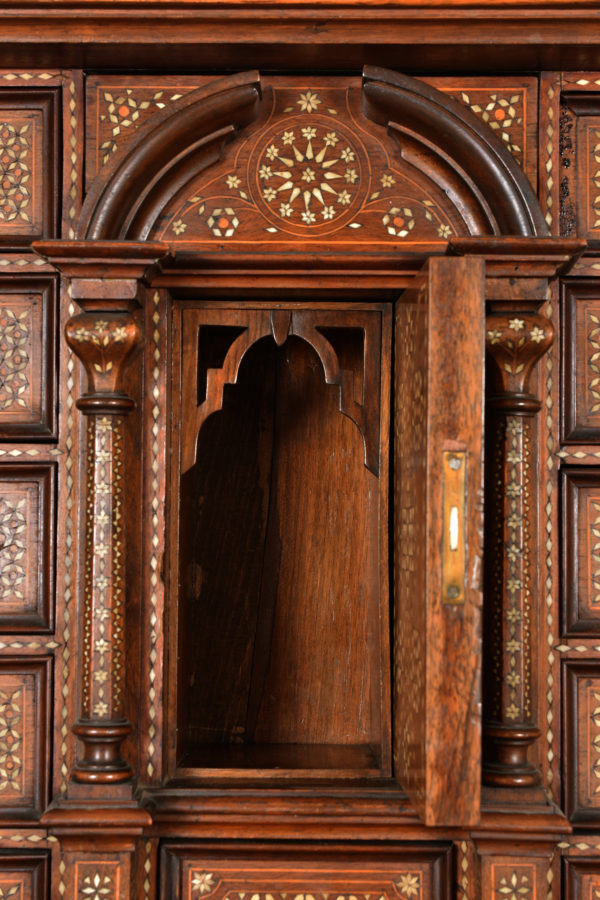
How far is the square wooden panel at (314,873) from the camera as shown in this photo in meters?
2.02

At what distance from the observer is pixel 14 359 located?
2.11 meters

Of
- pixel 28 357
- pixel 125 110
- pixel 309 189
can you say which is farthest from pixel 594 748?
pixel 125 110

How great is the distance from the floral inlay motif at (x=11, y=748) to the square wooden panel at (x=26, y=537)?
0.66ft

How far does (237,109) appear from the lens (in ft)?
6.72

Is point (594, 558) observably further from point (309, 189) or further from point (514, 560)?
point (309, 189)

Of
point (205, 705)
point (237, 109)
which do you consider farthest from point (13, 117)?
point (205, 705)

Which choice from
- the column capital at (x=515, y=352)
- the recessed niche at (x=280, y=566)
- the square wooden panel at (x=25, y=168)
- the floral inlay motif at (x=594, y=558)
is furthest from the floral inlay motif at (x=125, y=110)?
the floral inlay motif at (x=594, y=558)

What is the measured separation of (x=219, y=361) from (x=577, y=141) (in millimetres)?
948

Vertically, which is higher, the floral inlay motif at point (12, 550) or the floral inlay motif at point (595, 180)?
the floral inlay motif at point (595, 180)

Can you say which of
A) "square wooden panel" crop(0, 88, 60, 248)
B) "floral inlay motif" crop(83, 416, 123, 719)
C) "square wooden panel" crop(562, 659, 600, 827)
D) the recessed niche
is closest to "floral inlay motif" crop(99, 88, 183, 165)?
"square wooden panel" crop(0, 88, 60, 248)

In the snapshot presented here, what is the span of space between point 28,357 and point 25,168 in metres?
0.39

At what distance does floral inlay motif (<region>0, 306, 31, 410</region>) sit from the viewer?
2.10 meters

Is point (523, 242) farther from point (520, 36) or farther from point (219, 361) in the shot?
point (219, 361)

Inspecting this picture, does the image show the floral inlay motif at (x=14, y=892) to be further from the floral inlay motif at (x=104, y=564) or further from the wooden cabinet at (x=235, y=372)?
the floral inlay motif at (x=104, y=564)
